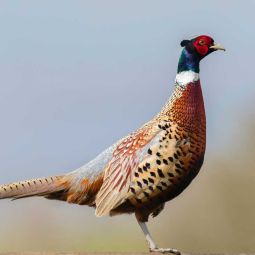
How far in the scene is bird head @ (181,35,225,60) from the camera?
31.0 feet

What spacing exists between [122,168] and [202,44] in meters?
1.42

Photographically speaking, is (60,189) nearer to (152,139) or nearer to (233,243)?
(152,139)

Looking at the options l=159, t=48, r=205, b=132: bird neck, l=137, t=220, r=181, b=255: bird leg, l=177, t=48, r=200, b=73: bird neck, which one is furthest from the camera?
l=177, t=48, r=200, b=73: bird neck

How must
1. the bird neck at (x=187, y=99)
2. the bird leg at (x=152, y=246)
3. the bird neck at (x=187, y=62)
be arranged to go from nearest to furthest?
the bird leg at (x=152, y=246), the bird neck at (x=187, y=99), the bird neck at (x=187, y=62)

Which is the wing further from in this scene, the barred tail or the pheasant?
the barred tail

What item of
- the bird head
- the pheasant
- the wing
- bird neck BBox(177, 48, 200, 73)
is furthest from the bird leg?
the bird head

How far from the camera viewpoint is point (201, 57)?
9484 millimetres

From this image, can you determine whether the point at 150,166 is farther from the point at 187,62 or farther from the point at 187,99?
the point at 187,62

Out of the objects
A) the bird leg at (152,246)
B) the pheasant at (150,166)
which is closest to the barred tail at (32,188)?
the pheasant at (150,166)

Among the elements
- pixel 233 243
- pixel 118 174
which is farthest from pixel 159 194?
pixel 233 243

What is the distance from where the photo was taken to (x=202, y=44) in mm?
Answer: 9492

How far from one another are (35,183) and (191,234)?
7.08 meters

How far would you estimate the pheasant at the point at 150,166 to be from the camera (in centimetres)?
902

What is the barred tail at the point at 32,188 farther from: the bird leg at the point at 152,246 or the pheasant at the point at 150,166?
the bird leg at the point at 152,246
